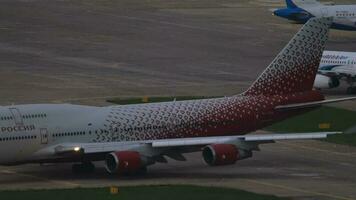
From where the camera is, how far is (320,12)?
150 metres

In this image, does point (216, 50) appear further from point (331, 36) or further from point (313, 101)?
point (313, 101)

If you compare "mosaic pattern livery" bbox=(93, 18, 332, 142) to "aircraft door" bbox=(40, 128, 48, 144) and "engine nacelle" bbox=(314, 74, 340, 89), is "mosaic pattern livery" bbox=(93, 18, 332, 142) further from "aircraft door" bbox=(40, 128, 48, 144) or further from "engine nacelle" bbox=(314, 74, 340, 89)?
"engine nacelle" bbox=(314, 74, 340, 89)

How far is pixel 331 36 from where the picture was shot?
494 feet

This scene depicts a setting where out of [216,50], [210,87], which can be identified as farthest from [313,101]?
[216,50]

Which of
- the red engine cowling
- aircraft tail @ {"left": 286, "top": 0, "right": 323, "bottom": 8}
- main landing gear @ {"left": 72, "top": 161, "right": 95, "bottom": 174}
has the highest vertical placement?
aircraft tail @ {"left": 286, "top": 0, "right": 323, "bottom": 8}

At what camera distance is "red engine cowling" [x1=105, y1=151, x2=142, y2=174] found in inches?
2889

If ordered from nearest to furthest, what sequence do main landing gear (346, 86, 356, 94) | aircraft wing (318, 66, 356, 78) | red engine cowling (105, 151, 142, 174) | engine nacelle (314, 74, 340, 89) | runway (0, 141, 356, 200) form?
runway (0, 141, 356, 200) < red engine cowling (105, 151, 142, 174) < engine nacelle (314, 74, 340, 89) < aircraft wing (318, 66, 356, 78) < main landing gear (346, 86, 356, 94)

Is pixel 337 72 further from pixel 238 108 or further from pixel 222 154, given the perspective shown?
pixel 222 154

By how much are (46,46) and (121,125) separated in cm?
6147

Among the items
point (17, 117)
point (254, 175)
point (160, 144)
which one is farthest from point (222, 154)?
point (17, 117)

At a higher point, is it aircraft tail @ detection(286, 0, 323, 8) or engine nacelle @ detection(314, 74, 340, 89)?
aircraft tail @ detection(286, 0, 323, 8)

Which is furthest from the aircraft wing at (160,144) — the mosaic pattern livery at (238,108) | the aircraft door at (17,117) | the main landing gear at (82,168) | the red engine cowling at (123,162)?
the aircraft door at (17,117)

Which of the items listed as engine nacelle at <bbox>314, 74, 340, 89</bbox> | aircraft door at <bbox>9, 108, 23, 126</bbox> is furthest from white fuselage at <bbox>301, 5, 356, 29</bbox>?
aircraft door at <bbox>9, 108, 23, 126</bbox>

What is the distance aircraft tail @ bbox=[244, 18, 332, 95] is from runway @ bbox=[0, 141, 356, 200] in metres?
4.11
